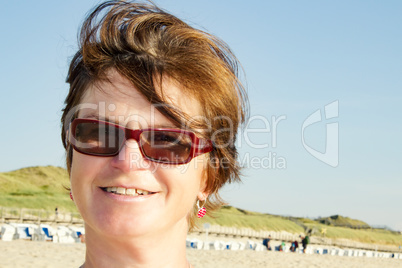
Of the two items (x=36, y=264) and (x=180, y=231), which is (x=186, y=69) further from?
(x=36, y=264)

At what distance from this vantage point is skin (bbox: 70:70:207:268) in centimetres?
175

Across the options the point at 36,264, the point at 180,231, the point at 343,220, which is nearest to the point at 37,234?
the point at 36,264

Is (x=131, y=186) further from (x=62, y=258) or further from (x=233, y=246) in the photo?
(x=233, y=246)

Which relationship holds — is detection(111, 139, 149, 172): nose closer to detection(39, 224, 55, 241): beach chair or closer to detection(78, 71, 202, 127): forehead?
detection(78, 71, 202, 127): forehead

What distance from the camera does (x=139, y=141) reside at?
184 centimetres

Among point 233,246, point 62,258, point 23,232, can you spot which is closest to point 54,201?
point 233,246

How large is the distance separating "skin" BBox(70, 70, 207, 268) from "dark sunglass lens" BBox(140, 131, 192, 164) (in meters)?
0.03

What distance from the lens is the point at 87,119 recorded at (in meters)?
1.89

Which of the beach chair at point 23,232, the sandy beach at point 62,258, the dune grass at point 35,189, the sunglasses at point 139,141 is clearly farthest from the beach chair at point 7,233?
the sunglasses at point 139,141

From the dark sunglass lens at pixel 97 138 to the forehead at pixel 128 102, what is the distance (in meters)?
0.04

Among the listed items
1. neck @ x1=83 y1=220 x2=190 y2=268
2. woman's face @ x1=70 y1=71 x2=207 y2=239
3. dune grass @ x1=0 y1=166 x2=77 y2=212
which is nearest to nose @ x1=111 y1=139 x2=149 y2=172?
woman's face @ x1=70 y1=71 x2=207 y2=239

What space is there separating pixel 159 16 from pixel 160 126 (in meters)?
0.55

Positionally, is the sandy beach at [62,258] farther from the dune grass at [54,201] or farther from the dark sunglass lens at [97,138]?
the dune grass at [54,201]

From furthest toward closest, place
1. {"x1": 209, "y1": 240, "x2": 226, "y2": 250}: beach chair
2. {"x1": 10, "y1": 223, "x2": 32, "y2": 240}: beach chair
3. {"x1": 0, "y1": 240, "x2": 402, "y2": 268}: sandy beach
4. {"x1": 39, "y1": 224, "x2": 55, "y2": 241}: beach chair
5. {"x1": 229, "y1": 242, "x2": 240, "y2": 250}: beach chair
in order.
Answer: {"x1": 229, "y1": 242, "x2": 240, "y2": 250}: beach chair, {"x1": 209, "y1": 240, "x2": 226, "y2": 250}: beach chair, {"x1": 39, "y1": 224, "x2": 55, "y2": 241}: beach chair, {"x1": 10, "y1": 223, "x2": 32, "y2": 240}: beach chair, {"x1": 0, "y1": 240, "x2": 402, "y2": 268}: sandy beach
